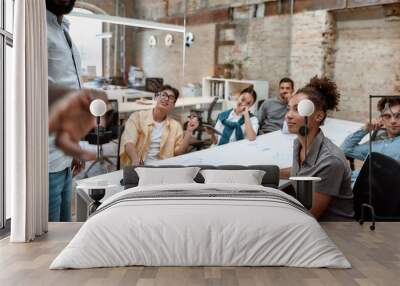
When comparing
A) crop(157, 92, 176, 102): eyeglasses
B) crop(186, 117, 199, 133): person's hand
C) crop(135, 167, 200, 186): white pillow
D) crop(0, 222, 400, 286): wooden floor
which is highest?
crop(157, 92, 176, 102): eyeglasses

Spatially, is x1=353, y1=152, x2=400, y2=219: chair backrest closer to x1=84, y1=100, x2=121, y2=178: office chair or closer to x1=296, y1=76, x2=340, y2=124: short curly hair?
x1=296, y1=76, x2=340, y2=124: short curly hair

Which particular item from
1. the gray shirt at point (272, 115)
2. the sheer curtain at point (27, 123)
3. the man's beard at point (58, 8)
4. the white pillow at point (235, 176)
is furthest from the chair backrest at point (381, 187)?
the man's beard at point (58, 8)

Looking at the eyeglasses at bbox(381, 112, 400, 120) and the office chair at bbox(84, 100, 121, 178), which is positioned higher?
the eyeglasses at bbox(381, 112, 400, 120)

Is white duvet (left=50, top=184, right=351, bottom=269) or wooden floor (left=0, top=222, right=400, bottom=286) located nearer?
wooden floor (left=0, top=222, right=400, bottom=286)

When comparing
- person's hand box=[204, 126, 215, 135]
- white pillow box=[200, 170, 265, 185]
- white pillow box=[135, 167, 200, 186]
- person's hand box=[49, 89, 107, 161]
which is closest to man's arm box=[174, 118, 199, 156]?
person's hand box=[204, 126, 215, 135]

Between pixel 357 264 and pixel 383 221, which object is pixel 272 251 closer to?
pixel 357 264

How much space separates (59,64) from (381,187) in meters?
4.13

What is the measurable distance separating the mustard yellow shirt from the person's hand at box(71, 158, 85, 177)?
48 centimetres

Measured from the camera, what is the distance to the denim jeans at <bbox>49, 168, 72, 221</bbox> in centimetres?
718

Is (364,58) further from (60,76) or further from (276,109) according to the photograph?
(60,76)

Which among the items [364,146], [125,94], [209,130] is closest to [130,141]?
[125,94]

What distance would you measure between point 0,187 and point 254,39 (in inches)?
138

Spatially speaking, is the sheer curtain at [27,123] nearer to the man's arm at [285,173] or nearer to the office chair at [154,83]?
the office chair at [154,83]

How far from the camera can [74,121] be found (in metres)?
7.25
